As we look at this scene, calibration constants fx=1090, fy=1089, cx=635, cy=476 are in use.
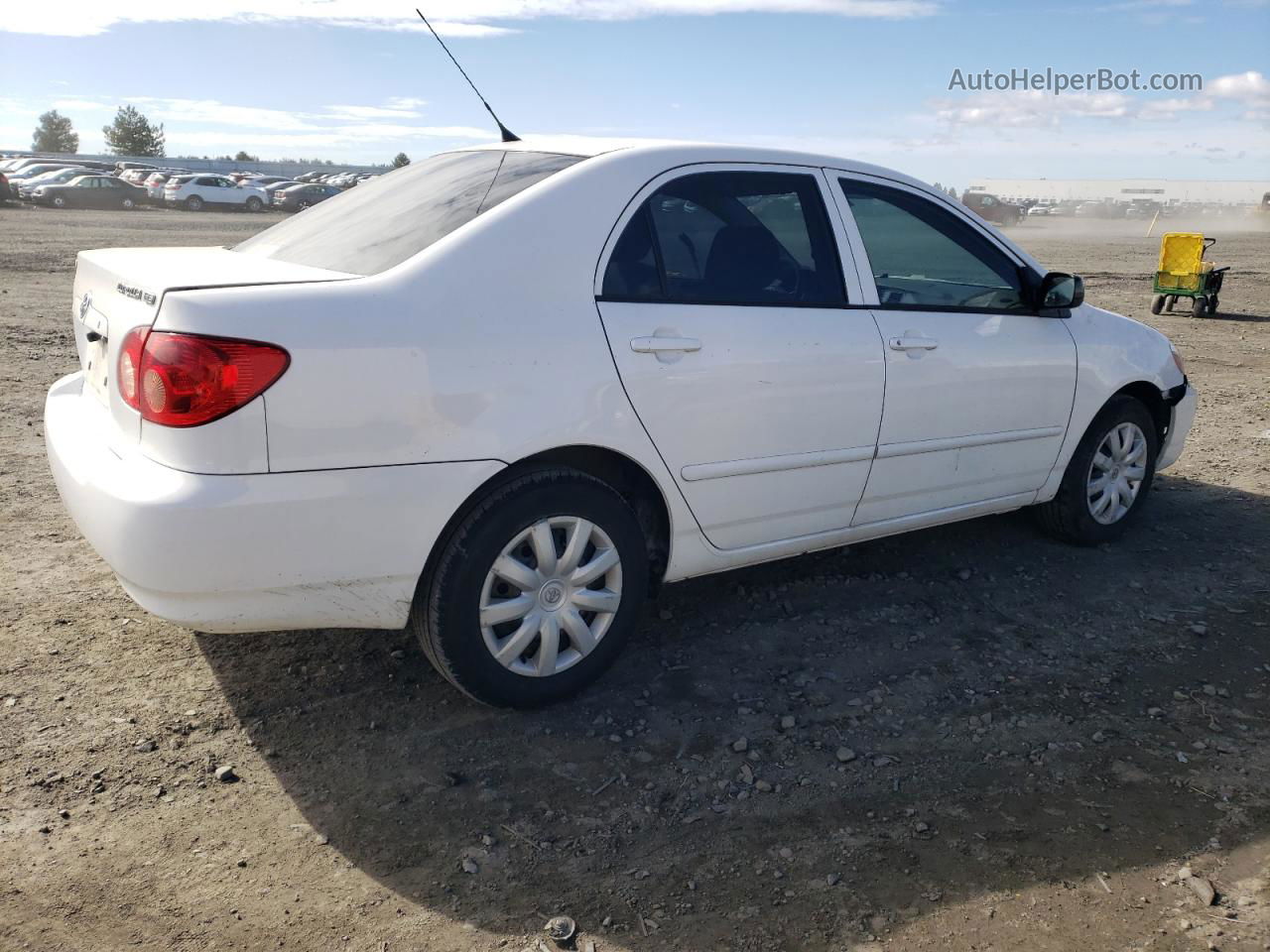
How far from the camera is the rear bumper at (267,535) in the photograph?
2.84 metres

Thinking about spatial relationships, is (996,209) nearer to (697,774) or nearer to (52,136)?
(697,774)

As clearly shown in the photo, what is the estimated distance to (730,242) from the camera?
3.77m

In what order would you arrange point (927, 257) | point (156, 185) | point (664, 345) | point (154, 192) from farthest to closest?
point (156, 185), point (154, 192), point (927, 257), point (664, 345)

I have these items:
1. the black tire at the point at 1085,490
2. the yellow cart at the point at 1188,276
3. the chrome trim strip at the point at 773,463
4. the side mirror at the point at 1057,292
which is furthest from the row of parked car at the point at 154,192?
the chrome trim strip at the point at 773,463

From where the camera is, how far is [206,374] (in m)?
2.82

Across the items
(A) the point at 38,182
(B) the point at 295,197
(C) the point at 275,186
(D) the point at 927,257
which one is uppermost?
(C) the point at 275,186

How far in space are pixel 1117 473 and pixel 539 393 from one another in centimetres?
333

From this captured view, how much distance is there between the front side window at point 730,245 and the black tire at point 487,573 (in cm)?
66

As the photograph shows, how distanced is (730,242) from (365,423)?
1.50 meters

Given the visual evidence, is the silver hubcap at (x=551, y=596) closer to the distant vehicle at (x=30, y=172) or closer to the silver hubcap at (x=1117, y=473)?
the silver hubcap at (x=1117, y=473)

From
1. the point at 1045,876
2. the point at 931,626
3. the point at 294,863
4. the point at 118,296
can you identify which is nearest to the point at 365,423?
the point at 118,296

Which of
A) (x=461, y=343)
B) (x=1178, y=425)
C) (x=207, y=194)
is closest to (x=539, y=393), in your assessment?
(x=461, y=343)

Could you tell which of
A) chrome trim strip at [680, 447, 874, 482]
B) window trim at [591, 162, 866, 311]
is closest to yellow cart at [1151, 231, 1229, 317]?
window trim at [591, 162, 866, 311]

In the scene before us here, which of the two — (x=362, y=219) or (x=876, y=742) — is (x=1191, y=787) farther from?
(x=362, y=219)
